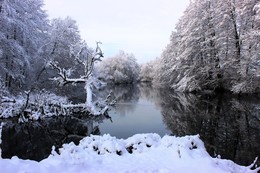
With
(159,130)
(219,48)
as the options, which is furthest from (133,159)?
(219,48)

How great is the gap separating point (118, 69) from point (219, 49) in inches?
2037

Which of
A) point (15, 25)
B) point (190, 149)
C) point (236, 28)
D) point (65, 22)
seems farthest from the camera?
point (65, 22)

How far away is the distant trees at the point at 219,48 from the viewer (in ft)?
73.9

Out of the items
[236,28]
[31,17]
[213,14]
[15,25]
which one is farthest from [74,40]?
[236,28]

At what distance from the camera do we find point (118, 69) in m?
77.5

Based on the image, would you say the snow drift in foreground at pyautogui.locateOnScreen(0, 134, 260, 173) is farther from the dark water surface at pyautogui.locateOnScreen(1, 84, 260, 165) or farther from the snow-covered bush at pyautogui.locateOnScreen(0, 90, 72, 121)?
the snow-covered bush at pyautogui.locateOnScreen(0, 90, 72, 121)

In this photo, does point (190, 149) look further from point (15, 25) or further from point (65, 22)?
point (65, 22)

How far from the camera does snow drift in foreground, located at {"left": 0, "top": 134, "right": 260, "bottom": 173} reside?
5598mm

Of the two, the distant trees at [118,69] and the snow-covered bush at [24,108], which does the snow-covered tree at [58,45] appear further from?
the distant trees at [118,69]

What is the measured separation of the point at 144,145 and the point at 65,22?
2404 centimetres

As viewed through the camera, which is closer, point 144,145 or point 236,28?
point 144,145

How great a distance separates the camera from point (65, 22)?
28547 mm

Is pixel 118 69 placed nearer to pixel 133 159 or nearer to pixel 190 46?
pixel 190 46

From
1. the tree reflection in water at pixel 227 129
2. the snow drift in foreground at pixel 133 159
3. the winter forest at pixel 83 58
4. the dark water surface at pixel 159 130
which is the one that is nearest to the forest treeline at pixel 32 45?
the winter forest at pixel 83 58
